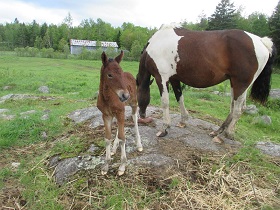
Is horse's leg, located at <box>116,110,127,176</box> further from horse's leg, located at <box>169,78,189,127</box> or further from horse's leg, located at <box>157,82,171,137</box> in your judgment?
horse's leg, located at <box>169,78,189,127</box>

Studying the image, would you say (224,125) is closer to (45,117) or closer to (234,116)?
(234,116)

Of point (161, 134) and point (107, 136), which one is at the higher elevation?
point (107, 136)

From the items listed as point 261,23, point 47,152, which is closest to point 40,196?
point 47,152

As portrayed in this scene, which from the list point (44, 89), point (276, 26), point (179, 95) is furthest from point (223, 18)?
point (179, 95)

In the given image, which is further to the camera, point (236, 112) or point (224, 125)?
point (224, 125)

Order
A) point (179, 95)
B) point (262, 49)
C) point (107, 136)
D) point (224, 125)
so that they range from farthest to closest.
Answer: point (179, 95)
point (224, 125)
point (262, 49)
point (107, 136)

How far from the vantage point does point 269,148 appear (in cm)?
573

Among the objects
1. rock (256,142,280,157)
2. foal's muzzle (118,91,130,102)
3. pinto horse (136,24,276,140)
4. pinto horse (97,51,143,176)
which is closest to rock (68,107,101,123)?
pinto horse (136,24,276,140)

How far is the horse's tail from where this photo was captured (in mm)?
5129

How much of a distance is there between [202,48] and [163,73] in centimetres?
93

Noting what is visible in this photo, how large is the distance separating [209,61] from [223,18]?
145ft

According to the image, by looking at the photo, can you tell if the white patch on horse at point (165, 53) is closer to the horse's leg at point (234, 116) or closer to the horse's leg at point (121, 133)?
the horse's leg at point (234, 116)

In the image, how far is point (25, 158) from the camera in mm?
5297

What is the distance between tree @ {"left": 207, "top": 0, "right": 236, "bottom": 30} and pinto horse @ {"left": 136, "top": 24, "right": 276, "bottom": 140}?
41.8 metres
